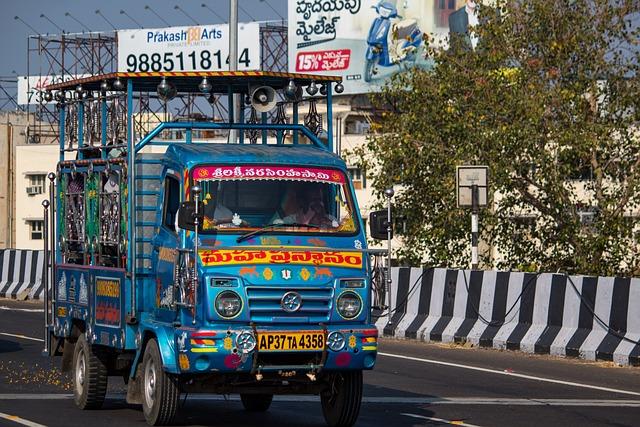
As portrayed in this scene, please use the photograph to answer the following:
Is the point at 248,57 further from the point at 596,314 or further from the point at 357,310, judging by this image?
the point at 357,310

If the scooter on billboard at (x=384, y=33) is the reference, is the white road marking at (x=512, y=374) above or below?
below

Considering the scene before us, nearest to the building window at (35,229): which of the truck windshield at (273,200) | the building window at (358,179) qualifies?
the building window at (358,179)

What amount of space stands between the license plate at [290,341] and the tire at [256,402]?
2.64 m

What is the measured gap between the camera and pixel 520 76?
30125mm

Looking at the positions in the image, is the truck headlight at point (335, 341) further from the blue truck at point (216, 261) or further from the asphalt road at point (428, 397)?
the asphalt road at point (428, 397)

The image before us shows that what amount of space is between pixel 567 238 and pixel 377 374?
12.6 m

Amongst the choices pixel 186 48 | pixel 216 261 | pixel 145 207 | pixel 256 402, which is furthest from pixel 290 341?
pixel 186 48

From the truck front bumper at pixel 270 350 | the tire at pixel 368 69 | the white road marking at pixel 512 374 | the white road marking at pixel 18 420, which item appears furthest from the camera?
the tire at pixel 368 69

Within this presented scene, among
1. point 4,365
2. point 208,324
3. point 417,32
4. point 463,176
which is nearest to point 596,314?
point 463,176

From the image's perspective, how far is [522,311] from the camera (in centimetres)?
2267

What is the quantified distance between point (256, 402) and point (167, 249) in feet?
8.51

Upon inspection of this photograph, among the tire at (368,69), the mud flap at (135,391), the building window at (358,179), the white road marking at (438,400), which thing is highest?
the tire at (368,69)

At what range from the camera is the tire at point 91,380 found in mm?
14336

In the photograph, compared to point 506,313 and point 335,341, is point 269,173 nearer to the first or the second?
point 335,341
